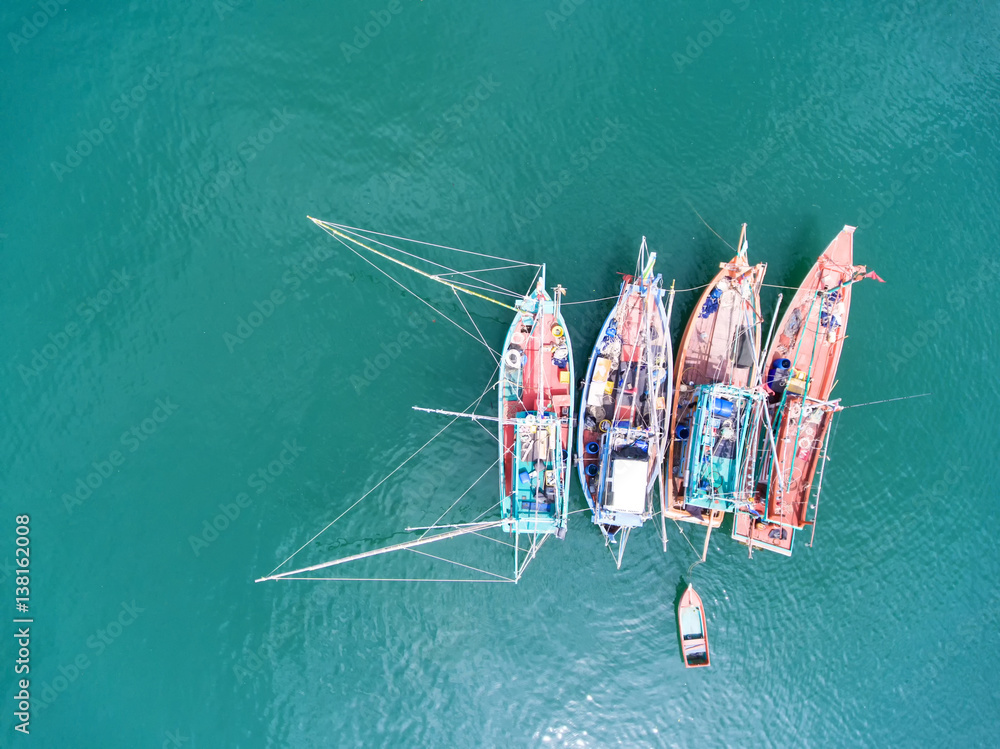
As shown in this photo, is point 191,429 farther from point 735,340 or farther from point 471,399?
point 735,340

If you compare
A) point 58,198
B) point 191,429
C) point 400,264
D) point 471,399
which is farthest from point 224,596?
point 58,198

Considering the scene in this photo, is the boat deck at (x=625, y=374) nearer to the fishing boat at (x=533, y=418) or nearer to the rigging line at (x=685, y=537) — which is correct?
the fishing boat at (x=533, y=418)

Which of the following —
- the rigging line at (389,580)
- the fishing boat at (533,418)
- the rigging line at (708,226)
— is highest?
the rigging line at (708,226)

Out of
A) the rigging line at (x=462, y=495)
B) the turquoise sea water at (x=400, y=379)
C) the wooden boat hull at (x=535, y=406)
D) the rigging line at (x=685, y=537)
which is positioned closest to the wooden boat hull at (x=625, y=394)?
the wooden boat hull at (x=535, y=406)

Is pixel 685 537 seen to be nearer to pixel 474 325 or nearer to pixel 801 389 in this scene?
pixel 801 389

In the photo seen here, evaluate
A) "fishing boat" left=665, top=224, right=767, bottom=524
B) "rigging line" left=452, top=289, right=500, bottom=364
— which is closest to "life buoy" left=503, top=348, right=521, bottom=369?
"rigging line" left=452, top=289, right=500, bottom=364

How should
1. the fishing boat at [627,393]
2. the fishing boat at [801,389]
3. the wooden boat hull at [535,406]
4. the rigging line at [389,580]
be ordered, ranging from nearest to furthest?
the fishing boat at [627,393]
the wooden boat hull at [535,406]
the fishing boat at [801,389]
the rigging line at [389,580]
